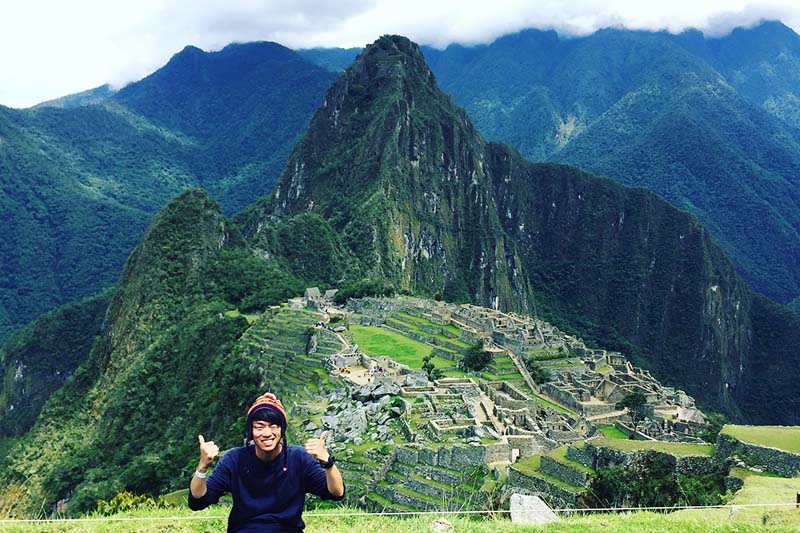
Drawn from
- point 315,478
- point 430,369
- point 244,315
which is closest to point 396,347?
point 430,369

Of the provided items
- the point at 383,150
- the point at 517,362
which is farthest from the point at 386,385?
the point at 383,150

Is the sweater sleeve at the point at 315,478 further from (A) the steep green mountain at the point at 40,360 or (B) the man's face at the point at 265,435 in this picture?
(A) the steep green mountain at the point at 40,360

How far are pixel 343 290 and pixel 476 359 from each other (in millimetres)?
30226

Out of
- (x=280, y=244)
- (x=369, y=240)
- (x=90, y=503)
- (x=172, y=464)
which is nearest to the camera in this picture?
(x=90, y=503)

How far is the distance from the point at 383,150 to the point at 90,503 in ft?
323

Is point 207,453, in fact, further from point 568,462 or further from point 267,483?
point 568,462

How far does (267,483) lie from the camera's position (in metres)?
7.48

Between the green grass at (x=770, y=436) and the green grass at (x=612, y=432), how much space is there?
1546cm

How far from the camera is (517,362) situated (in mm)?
49656

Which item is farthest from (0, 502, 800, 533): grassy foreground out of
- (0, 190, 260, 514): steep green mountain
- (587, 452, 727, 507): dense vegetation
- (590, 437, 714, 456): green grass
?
(0, 190, 260, 514): steep green mountain

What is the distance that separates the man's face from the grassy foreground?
3.16 metres

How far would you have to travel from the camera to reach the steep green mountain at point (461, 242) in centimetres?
12281

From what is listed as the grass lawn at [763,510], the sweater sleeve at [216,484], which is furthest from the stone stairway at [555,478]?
the sweater sleeve at [216,484]

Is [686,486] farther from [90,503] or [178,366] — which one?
[178,366]
